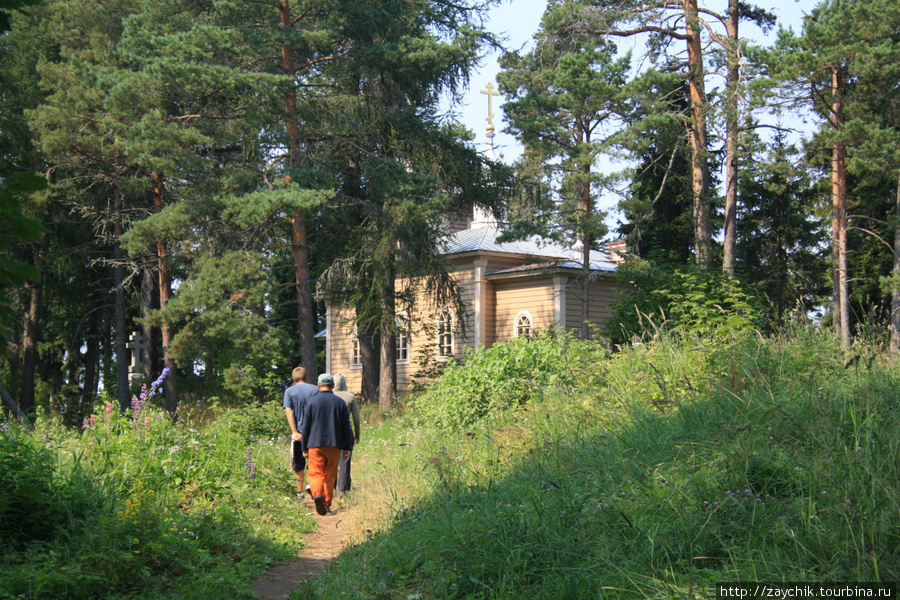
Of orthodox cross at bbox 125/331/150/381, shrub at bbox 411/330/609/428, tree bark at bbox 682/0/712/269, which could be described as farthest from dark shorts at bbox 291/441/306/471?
orthodox cross at bbox 125/331/150/381

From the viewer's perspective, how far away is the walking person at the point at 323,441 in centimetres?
889

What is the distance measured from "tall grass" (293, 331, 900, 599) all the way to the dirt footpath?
378 millimetres

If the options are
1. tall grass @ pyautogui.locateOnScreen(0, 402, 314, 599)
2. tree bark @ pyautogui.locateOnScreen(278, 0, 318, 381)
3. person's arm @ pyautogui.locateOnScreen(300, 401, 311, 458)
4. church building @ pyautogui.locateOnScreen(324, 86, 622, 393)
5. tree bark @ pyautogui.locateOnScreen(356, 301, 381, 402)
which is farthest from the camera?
church building @ pyautogui.locateOnScreen(324, 86, 622, 393)

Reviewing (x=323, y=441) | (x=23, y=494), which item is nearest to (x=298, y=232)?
(x=323, y=441)

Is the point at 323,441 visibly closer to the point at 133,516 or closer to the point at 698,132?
the point at 133,516

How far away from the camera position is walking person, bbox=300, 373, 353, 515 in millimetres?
8891

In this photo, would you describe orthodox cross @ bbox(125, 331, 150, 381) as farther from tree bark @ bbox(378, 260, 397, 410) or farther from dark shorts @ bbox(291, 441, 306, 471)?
dark shorts @ bbox(291, 441, 306, 471)

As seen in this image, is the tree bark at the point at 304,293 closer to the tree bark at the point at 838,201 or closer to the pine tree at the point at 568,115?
the pine tree at the point at 568,115

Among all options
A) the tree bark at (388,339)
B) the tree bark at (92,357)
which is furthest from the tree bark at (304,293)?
the tree bark at (92,357)

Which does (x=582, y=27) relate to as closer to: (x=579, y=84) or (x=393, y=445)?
(x=579, y=84)

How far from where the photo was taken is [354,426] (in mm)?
10117

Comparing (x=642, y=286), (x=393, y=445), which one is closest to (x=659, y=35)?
(x=642, y=286)

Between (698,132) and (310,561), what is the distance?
18.7 m

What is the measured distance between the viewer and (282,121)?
20.1m
